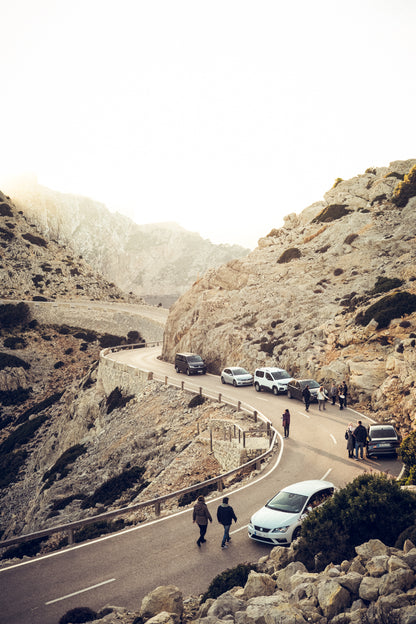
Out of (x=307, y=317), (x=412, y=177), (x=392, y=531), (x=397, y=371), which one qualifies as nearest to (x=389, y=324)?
(x=397, y=371)

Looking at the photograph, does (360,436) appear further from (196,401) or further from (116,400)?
(116,400)

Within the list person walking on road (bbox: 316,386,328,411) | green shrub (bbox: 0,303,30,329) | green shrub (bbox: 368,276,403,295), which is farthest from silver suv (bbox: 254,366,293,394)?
green shrub (bbox: 0,303,30,329)

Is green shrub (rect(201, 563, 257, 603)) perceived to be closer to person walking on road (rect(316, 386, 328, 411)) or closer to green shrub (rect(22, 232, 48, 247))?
person walking on road (rect(316, 386, 328, 411))

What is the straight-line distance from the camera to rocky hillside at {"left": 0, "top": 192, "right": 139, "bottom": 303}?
94.6 m

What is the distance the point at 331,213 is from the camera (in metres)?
60.2

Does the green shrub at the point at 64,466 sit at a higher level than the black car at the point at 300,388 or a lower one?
lower

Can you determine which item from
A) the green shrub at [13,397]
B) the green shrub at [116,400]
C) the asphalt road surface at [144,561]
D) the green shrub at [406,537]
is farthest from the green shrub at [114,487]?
the green shrub at [13,397]

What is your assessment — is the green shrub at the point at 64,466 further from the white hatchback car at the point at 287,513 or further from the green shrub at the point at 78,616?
the green shrub at the point at 78,616

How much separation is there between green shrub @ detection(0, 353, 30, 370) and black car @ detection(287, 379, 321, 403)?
164 feet

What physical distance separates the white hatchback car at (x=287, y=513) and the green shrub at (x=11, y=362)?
62.9 m

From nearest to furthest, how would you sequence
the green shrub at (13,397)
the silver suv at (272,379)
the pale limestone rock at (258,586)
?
the pale limestone rock at (258,586) < the silver suv at (272,379) < the green shrub at (13,397)

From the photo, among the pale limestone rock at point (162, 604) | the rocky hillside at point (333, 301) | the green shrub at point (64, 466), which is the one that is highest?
the rocky hillside at point (333, 301)

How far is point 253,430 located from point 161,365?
2648 centimetres

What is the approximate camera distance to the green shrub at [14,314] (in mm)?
80500
